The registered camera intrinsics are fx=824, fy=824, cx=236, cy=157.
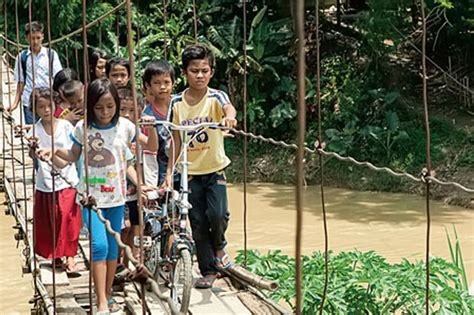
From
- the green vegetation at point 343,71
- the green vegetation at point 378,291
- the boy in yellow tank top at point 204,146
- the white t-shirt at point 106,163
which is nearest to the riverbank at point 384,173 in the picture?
the green vegetation at point 343,71

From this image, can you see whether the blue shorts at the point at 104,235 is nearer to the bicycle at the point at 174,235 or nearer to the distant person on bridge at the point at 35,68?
the bicycle at the point at 174,235

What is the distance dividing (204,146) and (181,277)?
436mm

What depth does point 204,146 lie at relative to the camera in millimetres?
2461

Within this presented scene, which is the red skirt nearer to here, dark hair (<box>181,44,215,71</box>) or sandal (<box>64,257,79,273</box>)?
sandal (<box>64,257,79,273</box>)

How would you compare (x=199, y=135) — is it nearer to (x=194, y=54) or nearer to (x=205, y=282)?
(x=194, y=54)

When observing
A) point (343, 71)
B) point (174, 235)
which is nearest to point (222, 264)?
point (174, 235)

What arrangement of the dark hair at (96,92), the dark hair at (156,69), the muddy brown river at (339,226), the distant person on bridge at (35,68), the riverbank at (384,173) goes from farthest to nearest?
the riverbank at (384,173) → the muddy brown river at (339,226) → the distant person on bridge at (35,68) → the dark hair at (156,69) → the dark hair at (96,92)

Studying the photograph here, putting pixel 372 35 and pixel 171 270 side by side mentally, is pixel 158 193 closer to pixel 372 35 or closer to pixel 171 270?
pixel 171 270

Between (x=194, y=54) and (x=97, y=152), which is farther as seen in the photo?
(x=194, y=54)

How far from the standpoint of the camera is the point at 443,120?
7797mm

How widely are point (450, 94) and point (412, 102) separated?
378 millimetres

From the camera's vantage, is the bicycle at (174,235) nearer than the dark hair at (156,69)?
Yes

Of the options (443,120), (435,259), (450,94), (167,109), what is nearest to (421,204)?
(443,120)

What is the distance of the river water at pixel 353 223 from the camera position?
19.5 ft
